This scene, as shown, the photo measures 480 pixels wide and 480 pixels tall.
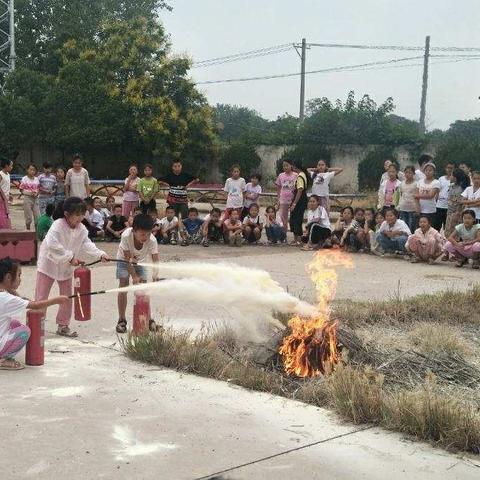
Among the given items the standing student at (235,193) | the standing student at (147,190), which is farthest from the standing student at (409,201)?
the standing student at (147,190)

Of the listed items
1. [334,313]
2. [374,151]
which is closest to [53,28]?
[374,151]

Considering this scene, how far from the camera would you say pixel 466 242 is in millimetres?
12484

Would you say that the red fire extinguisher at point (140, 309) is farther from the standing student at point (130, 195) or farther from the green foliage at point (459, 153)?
the green foliage at point (459, 153)

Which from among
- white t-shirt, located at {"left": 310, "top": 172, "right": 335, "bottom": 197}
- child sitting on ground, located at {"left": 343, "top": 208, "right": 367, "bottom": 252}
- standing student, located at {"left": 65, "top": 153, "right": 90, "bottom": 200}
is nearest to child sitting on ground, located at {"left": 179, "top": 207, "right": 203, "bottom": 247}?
standing student, located at {"left": 65, "top": 153, "right": 90, "bottom": 200}

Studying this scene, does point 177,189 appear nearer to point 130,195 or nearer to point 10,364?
point 130,195

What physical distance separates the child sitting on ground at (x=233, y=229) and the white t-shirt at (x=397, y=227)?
9.62 feet

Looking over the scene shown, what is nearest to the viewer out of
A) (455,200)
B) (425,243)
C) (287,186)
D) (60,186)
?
(425,243)

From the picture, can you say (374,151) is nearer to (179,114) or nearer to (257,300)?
(179,114)

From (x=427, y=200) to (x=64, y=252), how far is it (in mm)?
8375

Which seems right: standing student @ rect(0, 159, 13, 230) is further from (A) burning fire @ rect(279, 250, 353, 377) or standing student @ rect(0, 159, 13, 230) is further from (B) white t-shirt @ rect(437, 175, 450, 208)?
(B) white t-shirt @ rect(437, 175, 450, 208)

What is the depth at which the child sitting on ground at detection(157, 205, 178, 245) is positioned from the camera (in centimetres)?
1484

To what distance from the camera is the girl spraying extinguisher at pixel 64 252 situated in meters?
7.05

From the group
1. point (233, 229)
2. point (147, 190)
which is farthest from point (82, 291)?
point (233, 229)

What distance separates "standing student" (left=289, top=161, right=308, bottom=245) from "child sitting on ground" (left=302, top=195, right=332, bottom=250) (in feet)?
1.49
